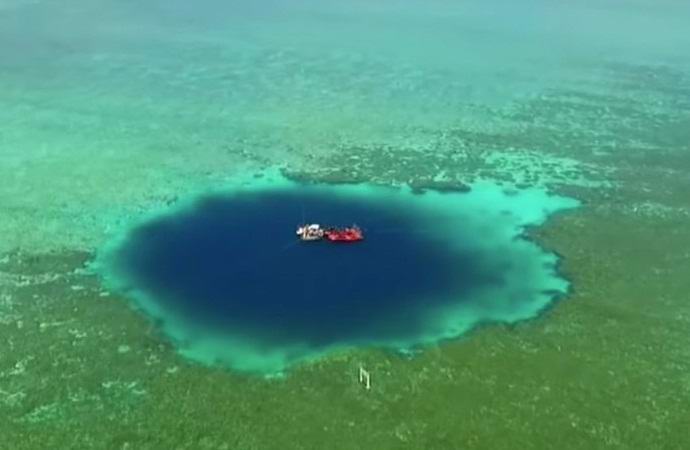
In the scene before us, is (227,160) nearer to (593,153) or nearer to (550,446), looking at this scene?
(593,153)

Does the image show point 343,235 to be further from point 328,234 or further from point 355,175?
point 355,175

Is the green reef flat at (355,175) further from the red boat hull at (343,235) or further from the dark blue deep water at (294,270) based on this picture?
the red boat hull at (343,235)

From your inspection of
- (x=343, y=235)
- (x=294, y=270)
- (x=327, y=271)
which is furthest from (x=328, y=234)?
(x=294, y=270)

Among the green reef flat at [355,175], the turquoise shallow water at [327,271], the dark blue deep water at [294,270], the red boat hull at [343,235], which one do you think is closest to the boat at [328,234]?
the red boat hull at [343,235]

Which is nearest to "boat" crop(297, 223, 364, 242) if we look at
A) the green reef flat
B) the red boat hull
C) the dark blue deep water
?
the red boat hull

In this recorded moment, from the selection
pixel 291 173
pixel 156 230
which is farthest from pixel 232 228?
pixel 291 173

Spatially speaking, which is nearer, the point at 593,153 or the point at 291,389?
the point at 291,389

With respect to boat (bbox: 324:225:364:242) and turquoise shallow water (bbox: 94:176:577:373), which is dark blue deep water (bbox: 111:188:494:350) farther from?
boat (bbox: 324:225:364:242)
